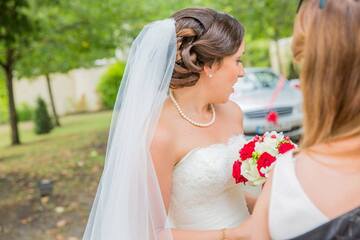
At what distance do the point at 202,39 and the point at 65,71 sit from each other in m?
16.6

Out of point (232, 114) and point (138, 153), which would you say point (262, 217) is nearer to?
point (138, 153)

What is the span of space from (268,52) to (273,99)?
693 inches

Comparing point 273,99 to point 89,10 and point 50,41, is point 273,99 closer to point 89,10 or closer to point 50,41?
point 89,10

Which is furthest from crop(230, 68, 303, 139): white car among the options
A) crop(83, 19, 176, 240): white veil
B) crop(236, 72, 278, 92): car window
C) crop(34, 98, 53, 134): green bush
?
crop(34, 98, 53, 134): green bush

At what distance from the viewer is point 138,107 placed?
7.77ft

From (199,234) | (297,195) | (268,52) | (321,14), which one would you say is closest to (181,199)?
(199,234)

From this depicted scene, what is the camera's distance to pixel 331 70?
133cm

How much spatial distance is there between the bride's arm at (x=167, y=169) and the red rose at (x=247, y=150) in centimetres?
29

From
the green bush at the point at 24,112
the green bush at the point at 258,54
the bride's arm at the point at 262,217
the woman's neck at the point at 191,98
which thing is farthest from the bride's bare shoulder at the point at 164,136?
the green bush at the point at 24,112

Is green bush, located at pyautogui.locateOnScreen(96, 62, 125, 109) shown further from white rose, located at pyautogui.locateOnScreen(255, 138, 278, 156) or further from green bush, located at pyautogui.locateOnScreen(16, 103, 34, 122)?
white rose, located at pyautogui.locateOnScreen(255, 138, 278, 156)

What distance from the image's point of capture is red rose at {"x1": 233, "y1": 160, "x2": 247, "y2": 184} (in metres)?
2.24

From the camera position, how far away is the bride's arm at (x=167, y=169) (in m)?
2.20

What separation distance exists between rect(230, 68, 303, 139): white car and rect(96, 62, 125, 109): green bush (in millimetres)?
15657

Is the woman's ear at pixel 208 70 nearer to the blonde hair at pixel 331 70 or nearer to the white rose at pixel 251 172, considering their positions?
the white rose at pixel 251 172
